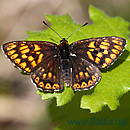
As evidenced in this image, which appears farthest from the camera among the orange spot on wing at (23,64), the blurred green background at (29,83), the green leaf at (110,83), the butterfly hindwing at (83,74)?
the blurred green background at (29,83)

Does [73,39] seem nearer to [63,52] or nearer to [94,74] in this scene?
[63,52]

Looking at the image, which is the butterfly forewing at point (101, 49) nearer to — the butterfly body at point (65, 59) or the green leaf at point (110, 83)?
the butterfly body at point (65, 59)

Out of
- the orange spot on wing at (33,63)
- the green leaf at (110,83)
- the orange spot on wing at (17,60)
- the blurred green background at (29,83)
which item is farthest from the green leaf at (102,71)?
the blurred green background at (29,83)

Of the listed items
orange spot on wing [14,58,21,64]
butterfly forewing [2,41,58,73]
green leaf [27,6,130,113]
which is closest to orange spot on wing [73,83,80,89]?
green leaf [27,6,130,113]

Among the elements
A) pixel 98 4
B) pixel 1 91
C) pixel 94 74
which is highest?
pixel 94 74

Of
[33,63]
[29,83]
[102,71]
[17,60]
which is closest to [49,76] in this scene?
[33,63]

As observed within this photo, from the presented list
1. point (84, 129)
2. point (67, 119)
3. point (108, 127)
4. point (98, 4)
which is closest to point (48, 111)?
point (67, 119)

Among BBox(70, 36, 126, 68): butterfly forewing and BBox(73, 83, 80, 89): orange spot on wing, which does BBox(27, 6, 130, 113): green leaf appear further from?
BBox(70, 36, 126, 68): butterfly forewing
